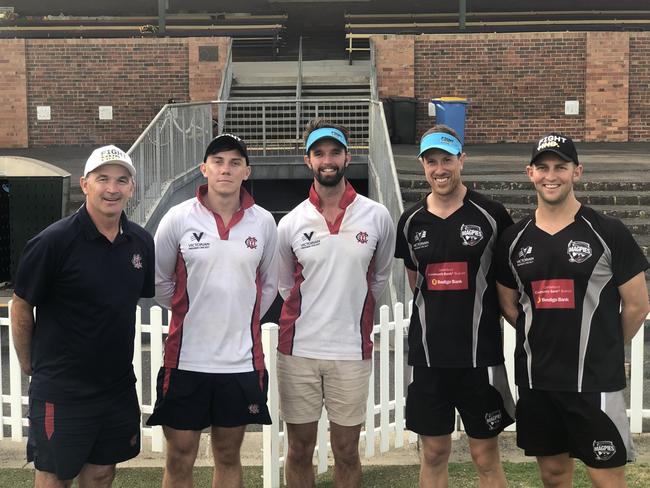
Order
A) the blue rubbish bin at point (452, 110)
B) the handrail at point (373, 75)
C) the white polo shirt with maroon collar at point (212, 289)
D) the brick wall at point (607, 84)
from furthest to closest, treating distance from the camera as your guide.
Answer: the brick wall at point (607, 84)
the blue rubbish bin at point (452, 110)
the handrail at point (373, 75)
the white polo shirt with maroon collar at point (212, 289)

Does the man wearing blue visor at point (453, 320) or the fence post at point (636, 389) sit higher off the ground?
the man wearing blue visor at point (453, 320)

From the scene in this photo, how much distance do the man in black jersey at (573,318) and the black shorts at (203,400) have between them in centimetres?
131

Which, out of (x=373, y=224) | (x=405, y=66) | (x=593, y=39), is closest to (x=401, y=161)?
(x=405, y=66)

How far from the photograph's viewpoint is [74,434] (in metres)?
4.08

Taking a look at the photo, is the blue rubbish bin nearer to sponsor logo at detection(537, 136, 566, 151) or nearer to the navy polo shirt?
sponsor logo at detection(537, 136, 566, 151)

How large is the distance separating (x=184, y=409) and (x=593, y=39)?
18578 millimetres

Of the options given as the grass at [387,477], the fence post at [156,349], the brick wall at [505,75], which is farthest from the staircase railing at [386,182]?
the brick wall at [505,75]

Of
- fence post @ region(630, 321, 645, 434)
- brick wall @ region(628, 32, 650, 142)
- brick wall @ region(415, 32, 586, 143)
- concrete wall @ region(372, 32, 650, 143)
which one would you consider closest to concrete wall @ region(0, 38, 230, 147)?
concrete wall @ region(372, 32, 650, 143)

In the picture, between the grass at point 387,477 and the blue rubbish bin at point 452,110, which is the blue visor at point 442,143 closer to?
the grass at point 387,477

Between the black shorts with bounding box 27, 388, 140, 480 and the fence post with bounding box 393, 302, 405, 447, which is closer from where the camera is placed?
the black shorts with bounding box 27, 388, 140, 480

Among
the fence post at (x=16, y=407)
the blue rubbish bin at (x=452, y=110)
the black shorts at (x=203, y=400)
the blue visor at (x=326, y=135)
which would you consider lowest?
the fence post at (x=16, y=407)

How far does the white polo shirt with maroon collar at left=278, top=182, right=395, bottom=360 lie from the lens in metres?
4.60

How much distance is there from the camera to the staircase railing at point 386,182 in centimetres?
859

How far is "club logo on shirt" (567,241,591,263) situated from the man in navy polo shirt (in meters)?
1.96
